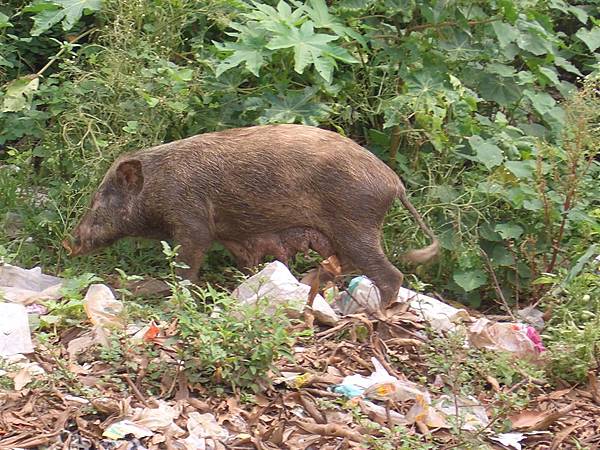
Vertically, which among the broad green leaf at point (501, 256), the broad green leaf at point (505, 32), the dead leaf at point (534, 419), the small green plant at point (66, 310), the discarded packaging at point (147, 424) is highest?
the broad green leaf at point (505, 32)

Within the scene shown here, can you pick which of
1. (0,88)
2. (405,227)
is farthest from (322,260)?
(0,88)

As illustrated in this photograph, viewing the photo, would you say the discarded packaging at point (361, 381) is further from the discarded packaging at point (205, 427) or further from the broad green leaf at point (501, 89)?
A: the broad green leaf at point (501, 89)

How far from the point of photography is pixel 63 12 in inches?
293

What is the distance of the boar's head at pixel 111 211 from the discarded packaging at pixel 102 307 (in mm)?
654

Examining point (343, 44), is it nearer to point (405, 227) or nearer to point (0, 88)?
point (405, 227)

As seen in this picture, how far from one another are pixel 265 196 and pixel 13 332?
1.83 meters

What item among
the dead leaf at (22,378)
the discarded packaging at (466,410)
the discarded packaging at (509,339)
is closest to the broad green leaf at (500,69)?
the discarded packaging at (509,339)

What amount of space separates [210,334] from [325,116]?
2.43 meters

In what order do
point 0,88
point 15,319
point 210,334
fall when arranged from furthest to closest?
point 0,88
point 15,319
point 210,334

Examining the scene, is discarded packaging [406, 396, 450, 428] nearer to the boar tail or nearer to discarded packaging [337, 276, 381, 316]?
discarded packaging [337, 276, 381, 316]

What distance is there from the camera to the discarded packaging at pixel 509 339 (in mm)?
6070

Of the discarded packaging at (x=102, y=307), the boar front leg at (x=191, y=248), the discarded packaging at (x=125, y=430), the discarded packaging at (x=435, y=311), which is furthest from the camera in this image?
the boar front leg at (x=191, y=248)

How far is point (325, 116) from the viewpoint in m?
7.21

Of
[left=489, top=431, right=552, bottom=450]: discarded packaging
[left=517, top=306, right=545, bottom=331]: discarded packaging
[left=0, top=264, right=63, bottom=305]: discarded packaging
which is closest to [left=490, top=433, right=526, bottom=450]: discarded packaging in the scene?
[left=489, top=431, right=552, bottom=450]: discarded packaging
